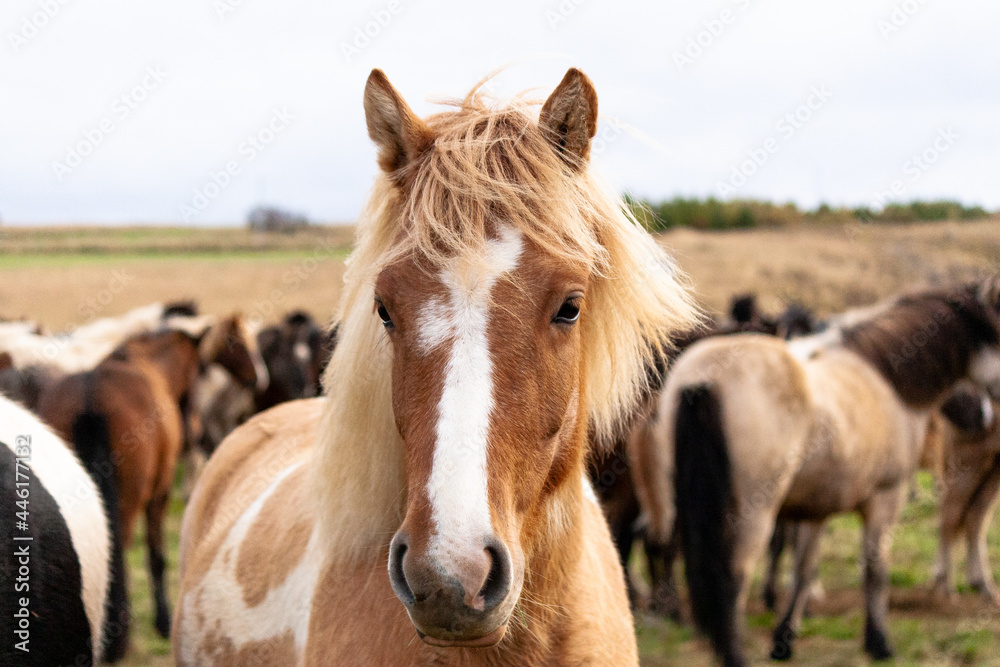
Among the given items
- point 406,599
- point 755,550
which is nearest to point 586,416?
point 406,599

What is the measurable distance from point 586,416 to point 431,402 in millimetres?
562

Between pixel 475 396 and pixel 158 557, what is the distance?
19.9 feet

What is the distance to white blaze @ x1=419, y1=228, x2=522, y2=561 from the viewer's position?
4.32ft

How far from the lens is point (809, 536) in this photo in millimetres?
6113

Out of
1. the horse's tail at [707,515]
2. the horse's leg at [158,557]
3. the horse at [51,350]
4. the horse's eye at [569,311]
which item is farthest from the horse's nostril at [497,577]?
the horse at [51,350]

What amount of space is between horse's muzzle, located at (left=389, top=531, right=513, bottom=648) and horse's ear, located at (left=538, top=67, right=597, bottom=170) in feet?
3.10

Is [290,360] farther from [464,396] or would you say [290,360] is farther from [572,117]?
[464,396]

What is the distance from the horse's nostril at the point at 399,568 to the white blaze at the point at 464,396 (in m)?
0.09

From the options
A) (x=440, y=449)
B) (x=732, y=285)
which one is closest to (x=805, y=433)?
(x=440, y=449)

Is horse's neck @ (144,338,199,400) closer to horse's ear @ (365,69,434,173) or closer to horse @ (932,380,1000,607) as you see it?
horse's ear @ (365,69,434,173)

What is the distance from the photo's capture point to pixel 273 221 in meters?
44.8

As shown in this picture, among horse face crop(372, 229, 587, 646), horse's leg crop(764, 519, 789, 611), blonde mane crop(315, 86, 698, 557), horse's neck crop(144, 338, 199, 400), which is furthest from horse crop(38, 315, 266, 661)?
horse's leg crop(764, 519, 789, 611)

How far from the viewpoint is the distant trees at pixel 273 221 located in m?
44.1

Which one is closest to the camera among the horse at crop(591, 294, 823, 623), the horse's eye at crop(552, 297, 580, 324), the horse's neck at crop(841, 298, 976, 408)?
the horse's eye at crop(552, 297, 580, 324)
